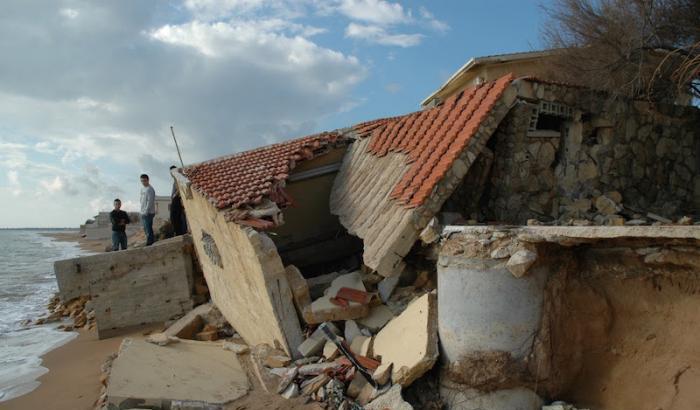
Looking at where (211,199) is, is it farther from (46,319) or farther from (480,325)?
(46,319)

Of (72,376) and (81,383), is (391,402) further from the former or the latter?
(72,376)

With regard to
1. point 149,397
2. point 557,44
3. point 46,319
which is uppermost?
point 557,44

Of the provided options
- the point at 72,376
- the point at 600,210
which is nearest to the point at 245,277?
the point at 72,376

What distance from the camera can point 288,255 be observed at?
987cm

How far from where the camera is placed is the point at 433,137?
22.9 feet

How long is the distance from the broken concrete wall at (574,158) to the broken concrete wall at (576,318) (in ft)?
6.01

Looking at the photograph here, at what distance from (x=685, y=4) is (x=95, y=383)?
12.1 metres

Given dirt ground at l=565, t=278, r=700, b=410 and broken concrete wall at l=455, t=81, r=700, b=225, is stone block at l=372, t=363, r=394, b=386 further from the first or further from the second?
broken concrete wall at l=455, t=81, r=700, b=225

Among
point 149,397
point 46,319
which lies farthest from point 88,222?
point 149,397

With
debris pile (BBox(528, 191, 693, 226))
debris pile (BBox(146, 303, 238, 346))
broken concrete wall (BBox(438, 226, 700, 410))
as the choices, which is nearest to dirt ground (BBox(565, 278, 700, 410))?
broken concrete wall (BBox(438, 226, 700, 410))

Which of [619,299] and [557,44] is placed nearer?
[619,299]

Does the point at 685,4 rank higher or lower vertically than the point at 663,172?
higher

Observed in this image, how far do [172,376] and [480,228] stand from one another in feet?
13.7

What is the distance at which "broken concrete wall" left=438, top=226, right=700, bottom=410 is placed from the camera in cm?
419
